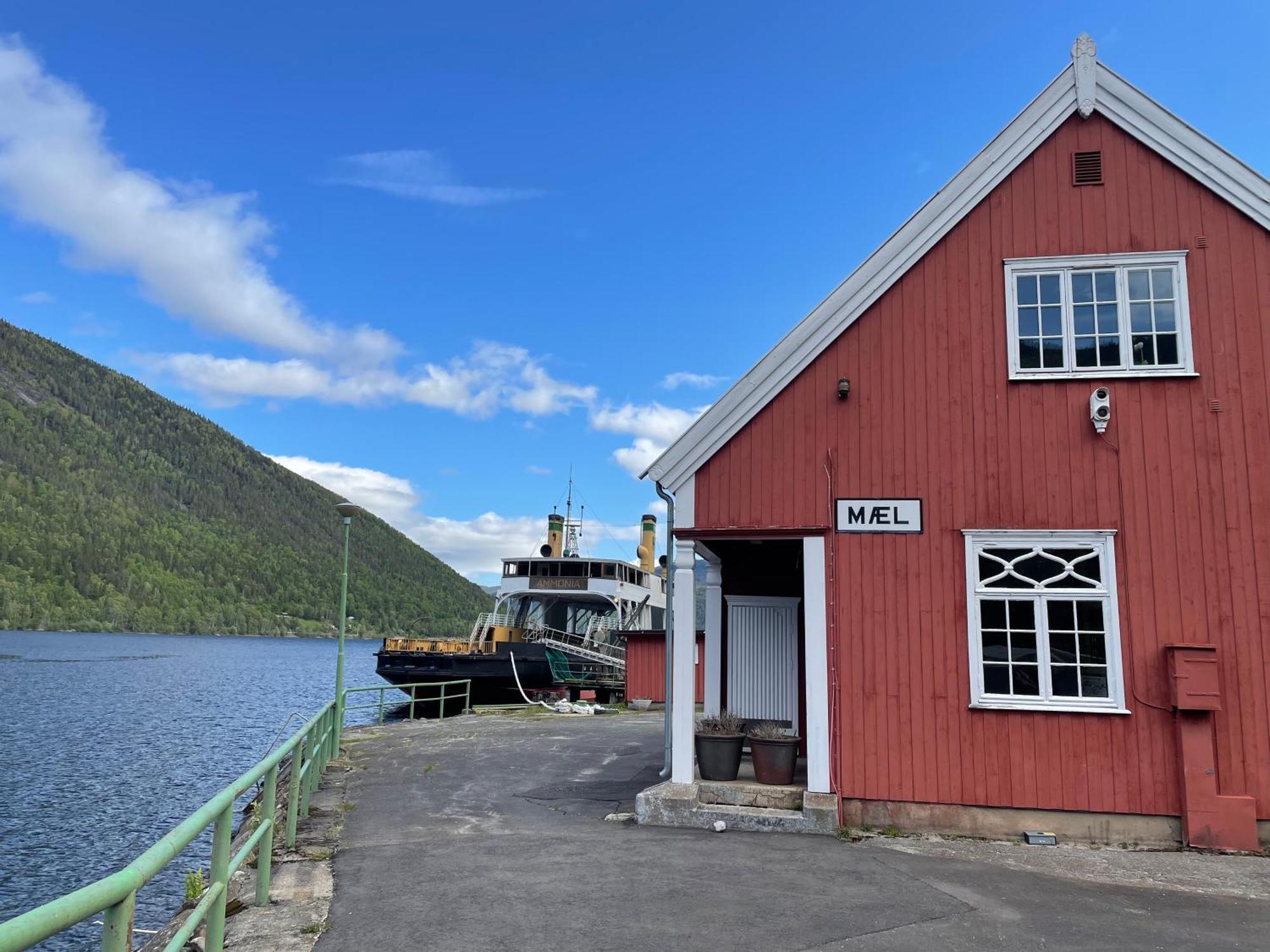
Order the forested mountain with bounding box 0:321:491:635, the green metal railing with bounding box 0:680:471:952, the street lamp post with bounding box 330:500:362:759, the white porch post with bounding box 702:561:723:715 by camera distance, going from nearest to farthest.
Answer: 1. the green metal railing with bounding box 0:680:471:952
2. the white porch post with bounding box 702:561:723:715
3. the street lamp post with bounding box 330:500:362:759
4. the forested mountain with bounding box 0:321:491:635

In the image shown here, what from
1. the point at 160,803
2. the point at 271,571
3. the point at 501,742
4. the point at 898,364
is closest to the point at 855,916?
the point at 898,364

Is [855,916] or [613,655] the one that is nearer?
[855,916]

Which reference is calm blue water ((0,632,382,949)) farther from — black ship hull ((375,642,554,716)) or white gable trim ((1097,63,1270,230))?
white gable trim ((1097,63,1270,230))

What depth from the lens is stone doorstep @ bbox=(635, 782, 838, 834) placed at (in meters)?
8.35

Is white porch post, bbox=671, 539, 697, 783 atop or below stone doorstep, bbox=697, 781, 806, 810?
atop

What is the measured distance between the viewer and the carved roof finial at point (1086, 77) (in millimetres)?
8891

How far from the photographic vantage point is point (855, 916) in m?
5.90

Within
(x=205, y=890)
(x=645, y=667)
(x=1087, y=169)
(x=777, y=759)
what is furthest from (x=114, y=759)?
(x=1087, y=169)

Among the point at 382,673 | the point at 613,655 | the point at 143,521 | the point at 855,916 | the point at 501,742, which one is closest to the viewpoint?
the point at 855,916

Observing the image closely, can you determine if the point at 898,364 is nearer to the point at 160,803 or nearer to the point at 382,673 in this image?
the point at 160,803

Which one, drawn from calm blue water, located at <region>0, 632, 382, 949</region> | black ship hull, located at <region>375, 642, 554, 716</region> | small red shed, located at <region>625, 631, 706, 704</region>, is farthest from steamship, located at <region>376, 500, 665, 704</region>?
calm blue water, located at <region>0, 632, 382, 949</region>

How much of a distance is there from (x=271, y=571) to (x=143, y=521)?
2424 centimetres

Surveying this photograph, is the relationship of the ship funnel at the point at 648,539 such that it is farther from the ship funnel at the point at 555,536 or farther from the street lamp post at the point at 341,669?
the street lamp post at the point at 341,669

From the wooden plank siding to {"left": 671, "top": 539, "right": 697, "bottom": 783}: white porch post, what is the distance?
505 mm
